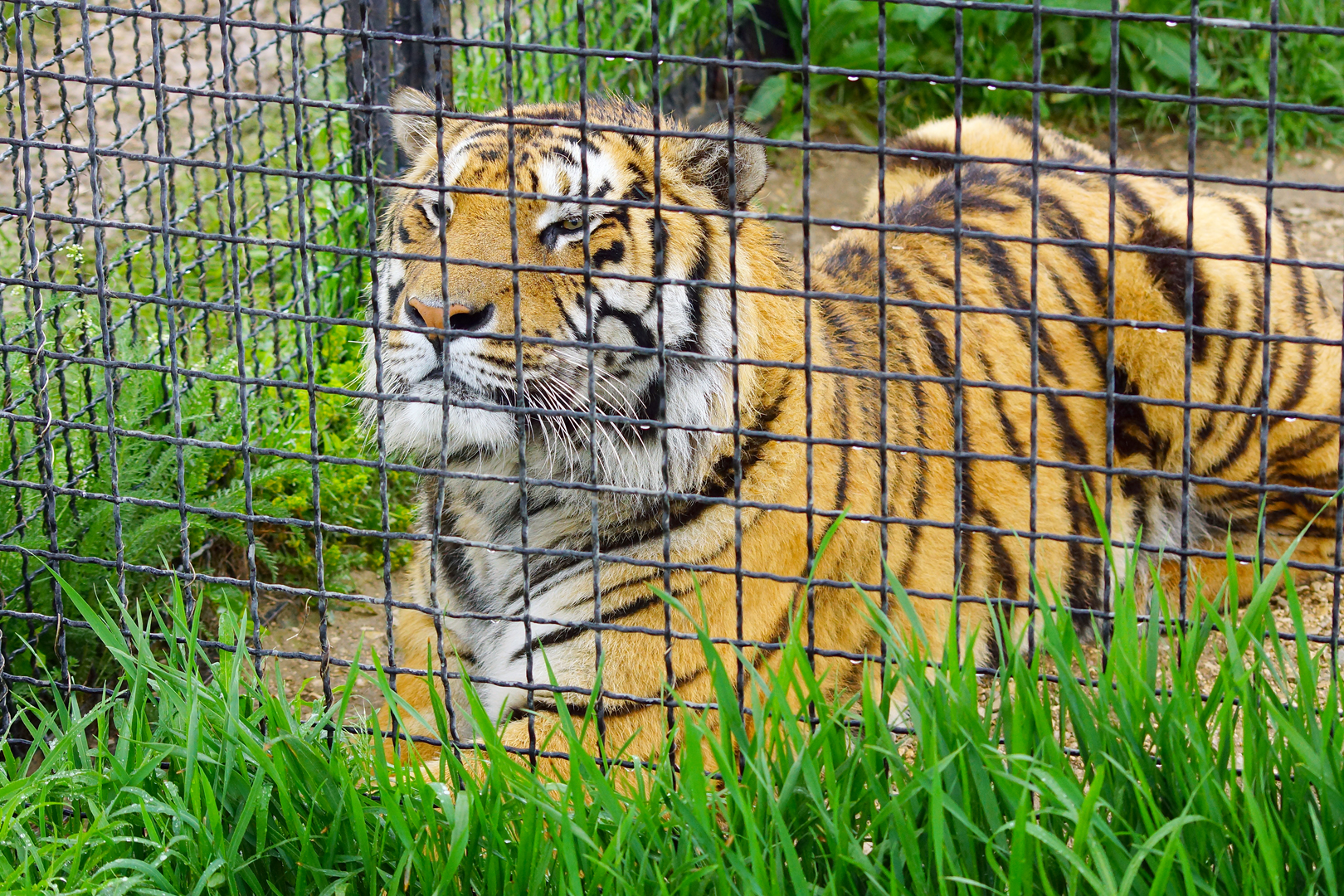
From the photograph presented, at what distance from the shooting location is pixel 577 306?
277cm

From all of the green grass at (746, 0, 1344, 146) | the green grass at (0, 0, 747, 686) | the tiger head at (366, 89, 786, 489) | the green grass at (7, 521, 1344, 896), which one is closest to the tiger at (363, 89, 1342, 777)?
the tiger head at (366, 89, 786, 489)

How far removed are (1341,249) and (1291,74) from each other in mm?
1104

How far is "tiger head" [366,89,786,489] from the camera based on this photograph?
264cm

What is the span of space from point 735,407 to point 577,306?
0.62 m

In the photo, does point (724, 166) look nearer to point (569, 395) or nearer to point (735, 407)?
point (569, 395)

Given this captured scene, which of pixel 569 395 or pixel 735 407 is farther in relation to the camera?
A: pixel 569 395

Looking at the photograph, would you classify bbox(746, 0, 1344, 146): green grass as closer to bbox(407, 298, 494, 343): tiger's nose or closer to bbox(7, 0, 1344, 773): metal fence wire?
bbox(7, 0, 1344, 773): metal fence wire

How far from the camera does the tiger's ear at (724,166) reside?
8.05 feet

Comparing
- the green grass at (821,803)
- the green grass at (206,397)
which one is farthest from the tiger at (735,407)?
the green grass at (206,397)

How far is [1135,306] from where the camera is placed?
351 cm

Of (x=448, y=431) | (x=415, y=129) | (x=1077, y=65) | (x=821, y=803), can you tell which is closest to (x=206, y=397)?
(x=415, y=129)

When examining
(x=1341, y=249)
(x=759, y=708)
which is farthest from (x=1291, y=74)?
(x=759, y=708)

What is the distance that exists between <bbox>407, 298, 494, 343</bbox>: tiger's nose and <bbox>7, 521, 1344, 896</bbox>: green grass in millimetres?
693

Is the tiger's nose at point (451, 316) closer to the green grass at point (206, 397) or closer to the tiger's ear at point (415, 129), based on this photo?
the green grass at point (206, 397)
